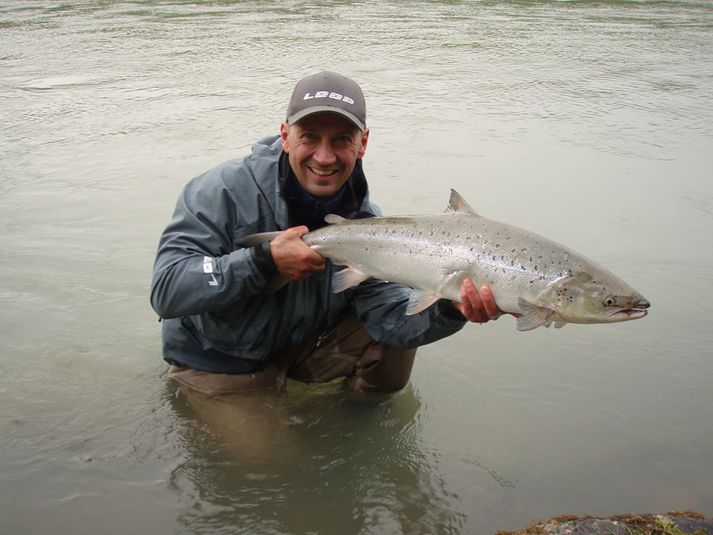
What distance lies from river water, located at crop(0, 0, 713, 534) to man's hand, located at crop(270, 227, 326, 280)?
104 centimetres

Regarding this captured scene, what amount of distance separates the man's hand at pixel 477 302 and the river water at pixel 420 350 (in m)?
0.89

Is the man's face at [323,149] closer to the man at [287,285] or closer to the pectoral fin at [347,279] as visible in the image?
the man at [287,285]

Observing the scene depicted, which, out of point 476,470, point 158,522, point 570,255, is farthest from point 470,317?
point 158,522

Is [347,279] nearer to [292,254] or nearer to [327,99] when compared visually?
[292,254]

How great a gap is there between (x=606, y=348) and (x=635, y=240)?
1.80 meters

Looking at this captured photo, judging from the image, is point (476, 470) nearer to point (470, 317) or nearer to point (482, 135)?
point (470, 317)

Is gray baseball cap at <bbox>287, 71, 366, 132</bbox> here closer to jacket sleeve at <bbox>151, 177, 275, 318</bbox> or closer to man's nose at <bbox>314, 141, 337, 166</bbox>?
man's nose at <bbox>314, 141, 337, 166</bbox>

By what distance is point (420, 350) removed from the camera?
4.86 meters

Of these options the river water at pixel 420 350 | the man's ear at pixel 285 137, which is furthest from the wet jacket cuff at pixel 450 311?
the man's ear at pixel 285 137

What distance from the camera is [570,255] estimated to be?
3145mm

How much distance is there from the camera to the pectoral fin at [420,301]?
11.0ft

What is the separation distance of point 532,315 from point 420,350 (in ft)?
5.91

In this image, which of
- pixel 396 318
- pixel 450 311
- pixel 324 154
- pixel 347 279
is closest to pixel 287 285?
pixel 347 279

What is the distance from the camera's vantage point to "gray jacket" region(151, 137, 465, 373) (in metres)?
3.34
